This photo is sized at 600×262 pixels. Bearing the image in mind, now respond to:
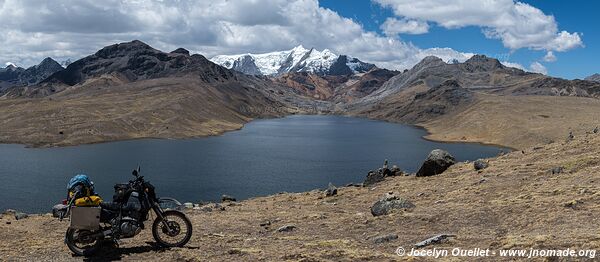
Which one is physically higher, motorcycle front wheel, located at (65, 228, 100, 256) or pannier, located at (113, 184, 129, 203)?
pannier, located at (113, 184, 129, 203)

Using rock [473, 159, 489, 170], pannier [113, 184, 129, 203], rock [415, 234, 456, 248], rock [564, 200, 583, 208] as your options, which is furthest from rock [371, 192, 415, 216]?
rock [473, 159, 489, 170]

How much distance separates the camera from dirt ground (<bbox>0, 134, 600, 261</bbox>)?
16219 millimetres

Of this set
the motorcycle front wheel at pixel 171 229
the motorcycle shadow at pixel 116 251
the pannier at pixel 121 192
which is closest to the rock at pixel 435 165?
the motorcycle front wheel at pixel 171 229

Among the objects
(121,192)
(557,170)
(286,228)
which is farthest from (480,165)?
(121,192)

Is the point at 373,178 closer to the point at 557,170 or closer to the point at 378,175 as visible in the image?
the point at 378,175

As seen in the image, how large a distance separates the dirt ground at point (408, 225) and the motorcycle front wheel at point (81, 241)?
39cm

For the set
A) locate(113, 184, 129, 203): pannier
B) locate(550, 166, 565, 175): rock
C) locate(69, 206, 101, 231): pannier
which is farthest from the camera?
locate(550, 166, 565, 175): rock

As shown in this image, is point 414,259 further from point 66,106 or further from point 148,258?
point 66,106

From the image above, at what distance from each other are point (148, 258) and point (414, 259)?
837cm

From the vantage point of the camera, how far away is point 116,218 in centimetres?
1730

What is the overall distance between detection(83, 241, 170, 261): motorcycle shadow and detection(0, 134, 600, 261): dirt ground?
0.03 metres

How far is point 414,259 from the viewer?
49.1ft

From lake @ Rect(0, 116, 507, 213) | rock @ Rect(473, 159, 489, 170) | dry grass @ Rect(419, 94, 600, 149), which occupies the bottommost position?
lake @ Rect(0, 116, 507, 213)

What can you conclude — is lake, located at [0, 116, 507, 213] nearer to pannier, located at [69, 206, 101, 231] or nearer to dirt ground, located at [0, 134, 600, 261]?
dirt ground, located at [0, 134, 600, 261]
